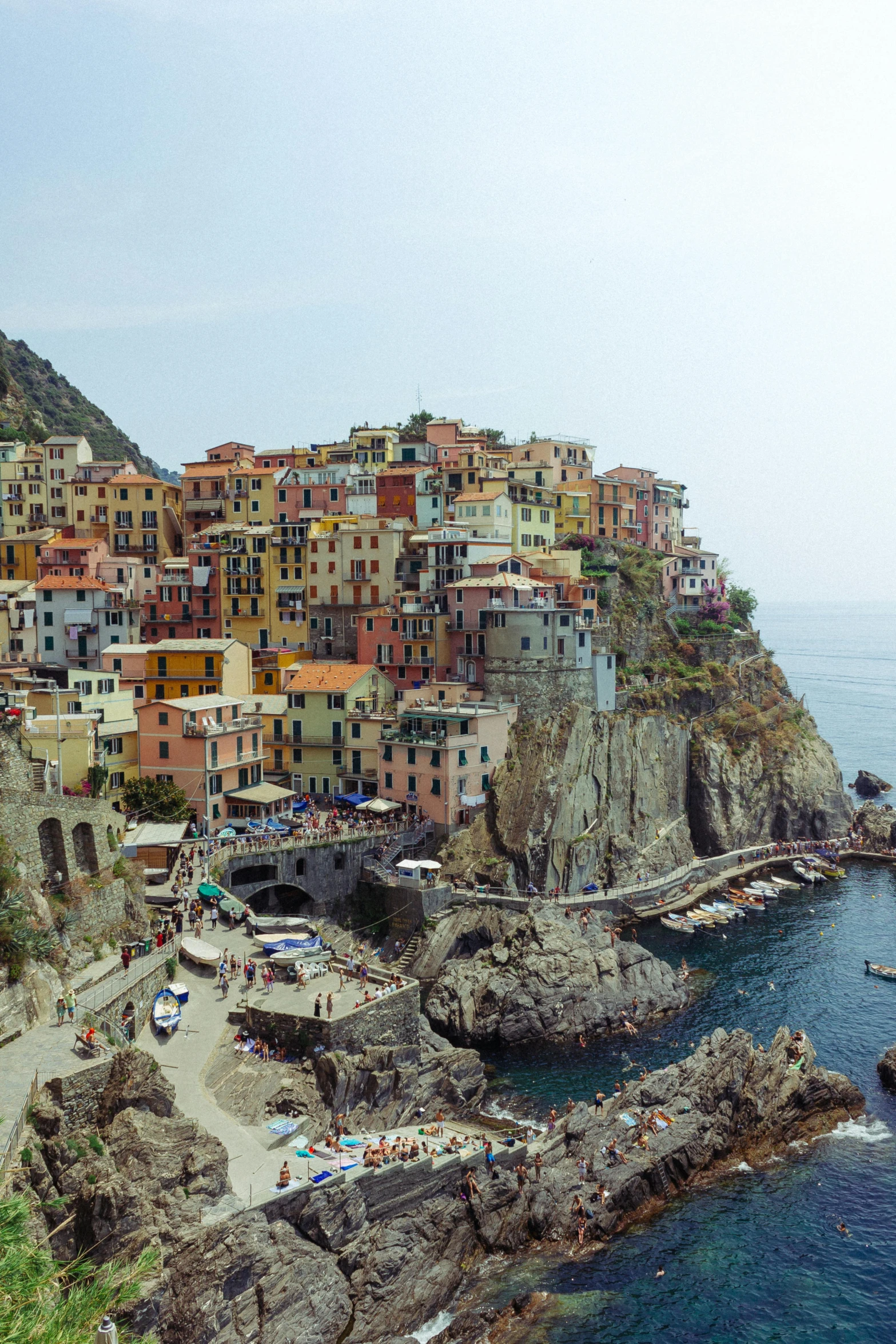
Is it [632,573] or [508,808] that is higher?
[632,573]

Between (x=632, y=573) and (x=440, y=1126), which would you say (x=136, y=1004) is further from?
(x=632, y=573)

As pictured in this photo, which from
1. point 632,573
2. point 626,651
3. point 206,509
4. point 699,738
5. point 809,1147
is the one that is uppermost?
point 206,509

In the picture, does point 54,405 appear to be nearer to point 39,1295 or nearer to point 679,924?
point 679,924

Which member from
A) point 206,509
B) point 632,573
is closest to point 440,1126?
point 632,573

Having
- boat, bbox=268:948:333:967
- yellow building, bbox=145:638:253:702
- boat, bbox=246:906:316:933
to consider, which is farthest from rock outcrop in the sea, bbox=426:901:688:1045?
yellow building, bbox=145:638:253:702

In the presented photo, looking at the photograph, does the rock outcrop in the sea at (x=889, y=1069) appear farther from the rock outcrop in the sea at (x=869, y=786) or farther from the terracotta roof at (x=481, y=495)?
the rock outcrop in the sea at (x=869, y=786)

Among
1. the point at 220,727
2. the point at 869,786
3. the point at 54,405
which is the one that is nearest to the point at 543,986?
the point at 220,727

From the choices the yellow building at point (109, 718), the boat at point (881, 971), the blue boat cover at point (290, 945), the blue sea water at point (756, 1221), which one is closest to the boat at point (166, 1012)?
the blue boat cover at point (290, 945)
